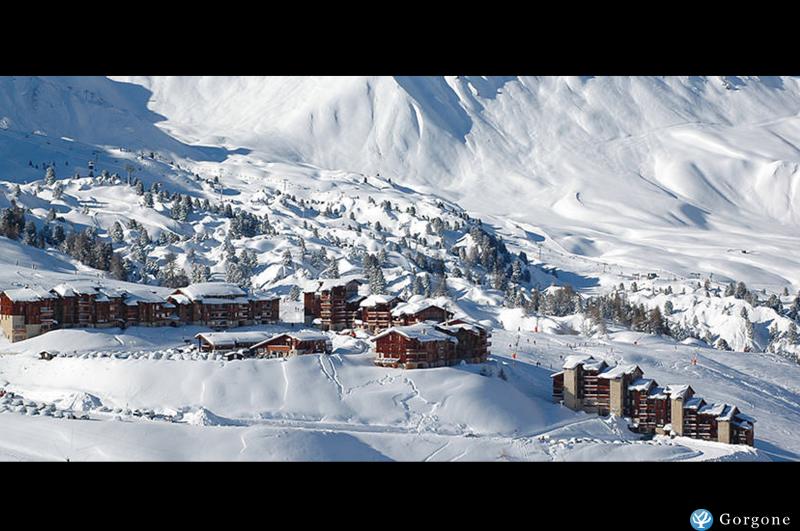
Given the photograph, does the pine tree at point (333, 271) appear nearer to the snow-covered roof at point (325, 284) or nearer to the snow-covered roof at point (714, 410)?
the snow-covered roof at point (325, 284)

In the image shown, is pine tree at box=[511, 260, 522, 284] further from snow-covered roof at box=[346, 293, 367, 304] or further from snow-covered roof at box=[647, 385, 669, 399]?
snow-covered roof at box=[647, 385, 669, 399]

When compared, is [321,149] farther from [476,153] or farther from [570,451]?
[570,451]

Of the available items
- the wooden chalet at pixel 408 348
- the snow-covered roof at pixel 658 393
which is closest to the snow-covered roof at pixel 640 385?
the snow-covered roof at pixel 658 393

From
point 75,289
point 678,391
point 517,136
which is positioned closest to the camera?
point 678,391

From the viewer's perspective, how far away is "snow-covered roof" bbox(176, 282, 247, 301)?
3434 cm

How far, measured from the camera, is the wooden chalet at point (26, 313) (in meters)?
31.1

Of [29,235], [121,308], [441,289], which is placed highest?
[29,235]

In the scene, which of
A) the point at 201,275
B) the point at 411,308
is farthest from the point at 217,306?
the point at 201,275

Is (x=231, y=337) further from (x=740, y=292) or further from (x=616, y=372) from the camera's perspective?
(x=740, y=292)

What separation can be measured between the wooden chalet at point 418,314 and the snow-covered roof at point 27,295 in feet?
33.1

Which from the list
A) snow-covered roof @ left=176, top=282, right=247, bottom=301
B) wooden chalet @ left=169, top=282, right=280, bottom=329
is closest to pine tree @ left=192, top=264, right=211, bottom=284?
snow-covered roof @ left=176, top=282, right=247, bottom=301

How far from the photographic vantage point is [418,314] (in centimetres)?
3362
